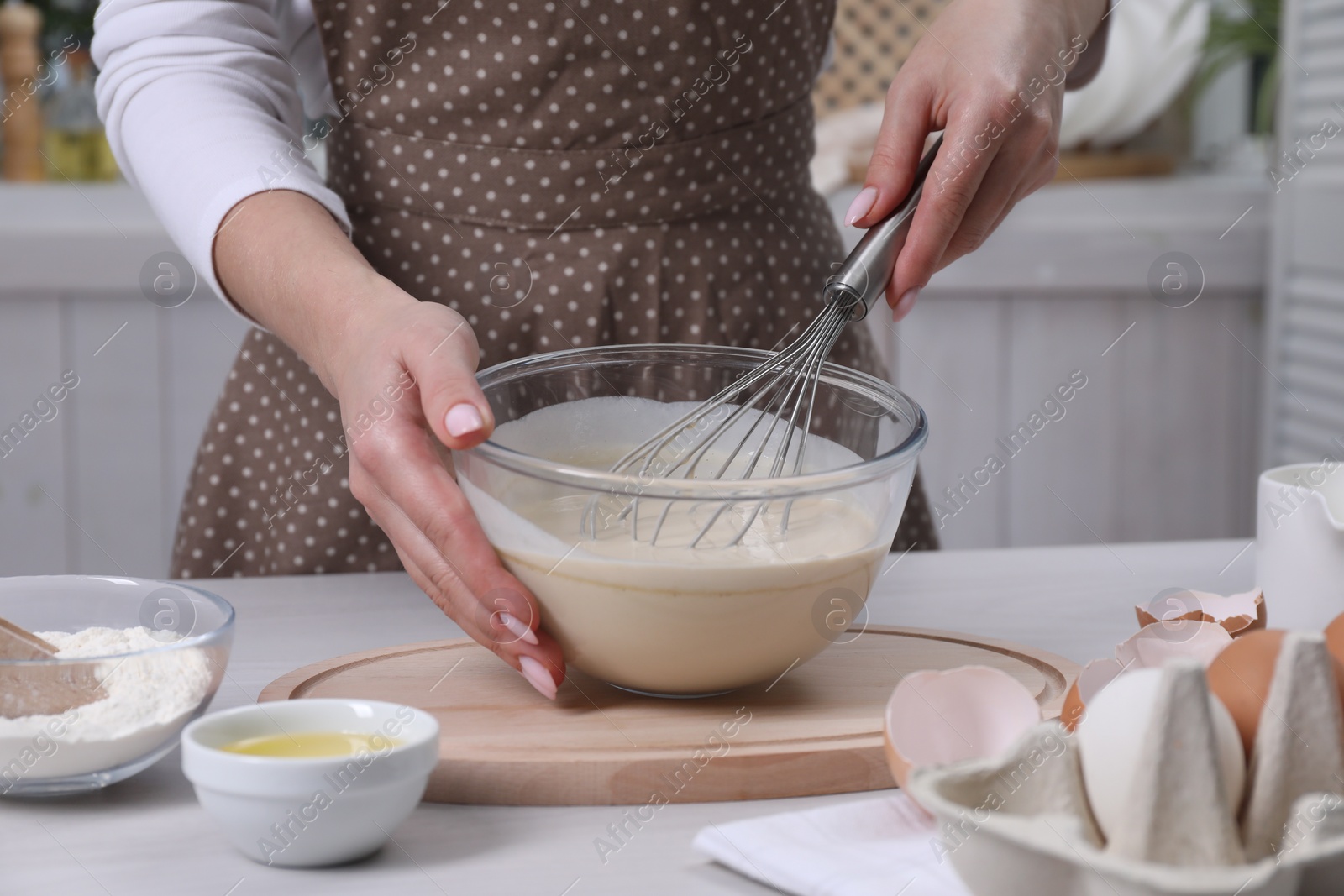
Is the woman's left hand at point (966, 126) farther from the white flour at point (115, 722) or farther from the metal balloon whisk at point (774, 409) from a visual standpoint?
the white flour at point (115, 722)

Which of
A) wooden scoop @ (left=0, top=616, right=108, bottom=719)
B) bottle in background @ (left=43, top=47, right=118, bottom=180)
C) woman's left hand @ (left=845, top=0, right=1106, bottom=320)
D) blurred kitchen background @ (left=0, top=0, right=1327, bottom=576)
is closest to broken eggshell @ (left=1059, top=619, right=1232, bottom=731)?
woman's left hand @ (left=845, top=0, right=1106, bottom=320)

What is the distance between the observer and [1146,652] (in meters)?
0.47

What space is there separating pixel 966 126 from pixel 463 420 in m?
0.29

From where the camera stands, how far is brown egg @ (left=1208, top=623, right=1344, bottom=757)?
345 mm

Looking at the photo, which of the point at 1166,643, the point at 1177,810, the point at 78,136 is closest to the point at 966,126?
the point at 1166,643

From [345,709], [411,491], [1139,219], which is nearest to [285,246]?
[411,491]

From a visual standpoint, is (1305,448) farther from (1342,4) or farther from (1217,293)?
(1342,4)

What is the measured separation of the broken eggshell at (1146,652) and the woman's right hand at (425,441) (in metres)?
0.20

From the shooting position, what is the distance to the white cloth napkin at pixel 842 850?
38 cm

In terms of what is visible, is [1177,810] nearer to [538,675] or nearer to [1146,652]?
[1146,652]

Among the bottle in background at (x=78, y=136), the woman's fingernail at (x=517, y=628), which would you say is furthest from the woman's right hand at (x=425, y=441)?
the bottle in background at (x=78, y=136)

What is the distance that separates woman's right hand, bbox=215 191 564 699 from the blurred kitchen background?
103 cm

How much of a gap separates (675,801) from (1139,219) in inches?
56.8

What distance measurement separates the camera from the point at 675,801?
0.48 metres
